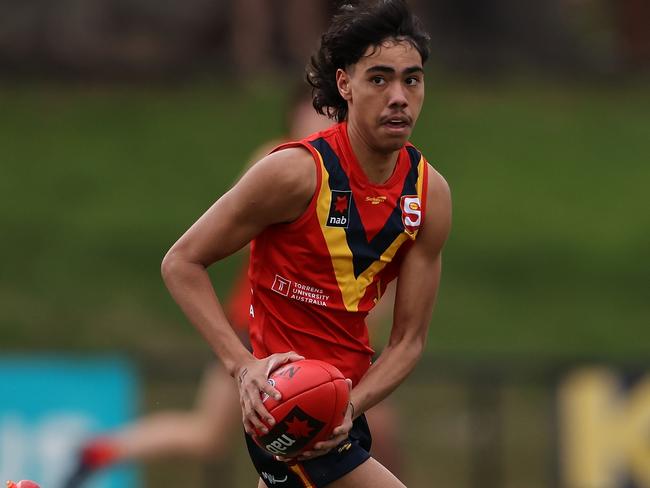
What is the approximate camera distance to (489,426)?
11.2 meters

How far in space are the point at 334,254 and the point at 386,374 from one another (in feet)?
1.65

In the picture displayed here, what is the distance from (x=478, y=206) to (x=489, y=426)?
626cm

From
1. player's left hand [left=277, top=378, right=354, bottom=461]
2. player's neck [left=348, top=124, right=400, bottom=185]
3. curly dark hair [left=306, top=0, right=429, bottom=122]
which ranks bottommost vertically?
player's left hand [left=277, top=378, right=354, bottom=461]

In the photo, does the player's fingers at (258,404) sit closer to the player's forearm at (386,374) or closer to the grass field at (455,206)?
the player's forearm at (386,374)

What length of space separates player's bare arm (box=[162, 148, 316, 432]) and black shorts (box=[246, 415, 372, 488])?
326mm

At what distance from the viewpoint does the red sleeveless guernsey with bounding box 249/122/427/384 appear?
201 inches

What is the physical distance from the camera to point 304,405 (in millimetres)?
4855

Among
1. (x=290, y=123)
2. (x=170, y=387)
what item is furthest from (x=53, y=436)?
(x=290, y=123)

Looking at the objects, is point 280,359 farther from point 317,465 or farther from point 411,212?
point 411,212

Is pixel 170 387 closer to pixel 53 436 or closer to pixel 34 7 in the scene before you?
pixel 53 436

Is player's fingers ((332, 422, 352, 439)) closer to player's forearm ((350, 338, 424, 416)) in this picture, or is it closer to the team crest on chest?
player's forearm ((350, 338, 424, 416))

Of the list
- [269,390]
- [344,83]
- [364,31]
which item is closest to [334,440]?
[269,390]

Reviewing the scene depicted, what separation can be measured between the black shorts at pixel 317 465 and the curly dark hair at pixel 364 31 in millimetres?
1273

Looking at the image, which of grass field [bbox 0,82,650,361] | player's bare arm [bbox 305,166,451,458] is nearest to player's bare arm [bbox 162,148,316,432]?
player's bare arm [bbox 305,166,451,458]
